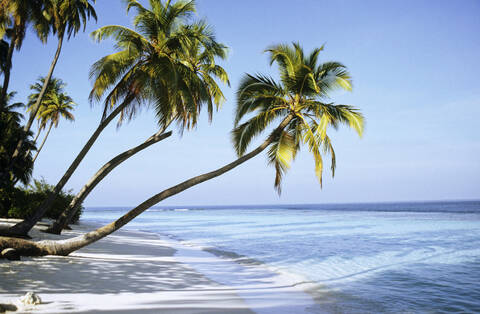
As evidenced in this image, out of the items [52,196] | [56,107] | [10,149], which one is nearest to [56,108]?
[56,107]

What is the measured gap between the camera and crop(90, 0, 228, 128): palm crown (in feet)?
28.2

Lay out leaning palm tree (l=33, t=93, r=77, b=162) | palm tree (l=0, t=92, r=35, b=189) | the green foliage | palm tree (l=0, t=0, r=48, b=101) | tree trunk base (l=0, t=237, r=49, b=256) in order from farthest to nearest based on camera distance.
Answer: leaning palm tree (l=33, t=93, r=77, b=162) < the green foliage < palm tree (l=0, t=92, r=35, b=189) < palm tree (l=0, t=0, r=48, b=101) < tree trunk base (l=0, t=237, r=49, b=256)

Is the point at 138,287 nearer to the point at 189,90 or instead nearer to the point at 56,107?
the point at 189,90

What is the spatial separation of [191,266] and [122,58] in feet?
21.9

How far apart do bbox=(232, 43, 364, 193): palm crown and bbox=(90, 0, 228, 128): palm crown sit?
1.42 meters

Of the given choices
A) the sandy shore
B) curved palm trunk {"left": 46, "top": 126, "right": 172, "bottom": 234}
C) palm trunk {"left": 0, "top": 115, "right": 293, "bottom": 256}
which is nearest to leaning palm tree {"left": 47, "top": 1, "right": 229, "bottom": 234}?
curved palm trunk {"left": 46, "top": 126, "right": 172, "bottom": 234}

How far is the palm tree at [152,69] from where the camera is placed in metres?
8.65

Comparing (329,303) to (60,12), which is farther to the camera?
(60,12)

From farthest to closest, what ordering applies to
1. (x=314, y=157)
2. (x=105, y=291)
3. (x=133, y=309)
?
(x=314, y=157), (x=105, y=291), (x=133, y=309)

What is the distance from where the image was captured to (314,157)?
8.40 m

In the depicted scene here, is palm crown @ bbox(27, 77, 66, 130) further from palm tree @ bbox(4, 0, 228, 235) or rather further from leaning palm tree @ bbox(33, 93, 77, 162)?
palm tree @ bbox(4, 0, 228, 235)

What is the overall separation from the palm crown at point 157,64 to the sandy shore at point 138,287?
405cm

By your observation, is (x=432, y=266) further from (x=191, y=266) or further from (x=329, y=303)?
(x=191, y=266)

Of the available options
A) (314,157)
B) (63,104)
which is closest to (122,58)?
(314,157)
